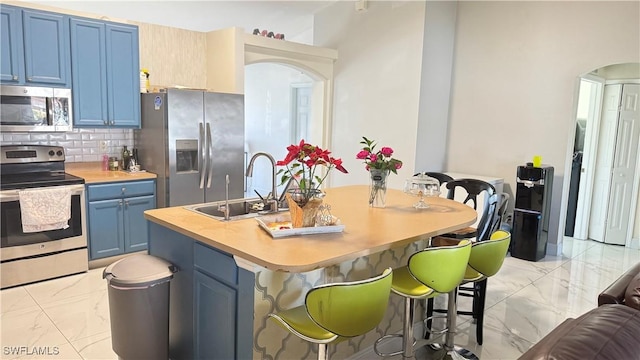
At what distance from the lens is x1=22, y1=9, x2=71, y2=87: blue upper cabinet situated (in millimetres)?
3936

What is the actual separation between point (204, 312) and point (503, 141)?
4.53 meters

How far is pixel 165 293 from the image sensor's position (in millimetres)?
2424

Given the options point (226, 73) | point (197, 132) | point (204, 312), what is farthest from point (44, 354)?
point (226, 73)

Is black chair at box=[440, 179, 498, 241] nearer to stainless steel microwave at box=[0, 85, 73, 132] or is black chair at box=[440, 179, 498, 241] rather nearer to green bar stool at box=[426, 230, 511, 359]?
green bar stool at box=[426, 230, 511, 359]

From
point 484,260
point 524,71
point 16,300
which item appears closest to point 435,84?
point 524,71

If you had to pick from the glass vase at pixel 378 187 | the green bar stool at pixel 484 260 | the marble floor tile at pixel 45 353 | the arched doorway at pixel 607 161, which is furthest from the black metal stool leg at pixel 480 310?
the arched doorway at pixel 607 161

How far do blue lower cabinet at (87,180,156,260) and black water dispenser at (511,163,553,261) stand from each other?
4070mm

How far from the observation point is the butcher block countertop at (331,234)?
1.89 metres

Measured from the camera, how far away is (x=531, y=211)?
503 cm

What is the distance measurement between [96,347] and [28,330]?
60cm

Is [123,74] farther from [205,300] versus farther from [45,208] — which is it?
[205,300]

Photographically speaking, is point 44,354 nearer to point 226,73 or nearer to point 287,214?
point 287,214

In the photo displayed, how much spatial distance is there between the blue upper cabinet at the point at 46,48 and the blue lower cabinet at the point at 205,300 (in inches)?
91.6

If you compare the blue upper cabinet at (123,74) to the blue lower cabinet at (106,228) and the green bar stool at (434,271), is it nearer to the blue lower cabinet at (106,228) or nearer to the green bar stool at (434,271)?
the blue lower cabinet at (106,228)
